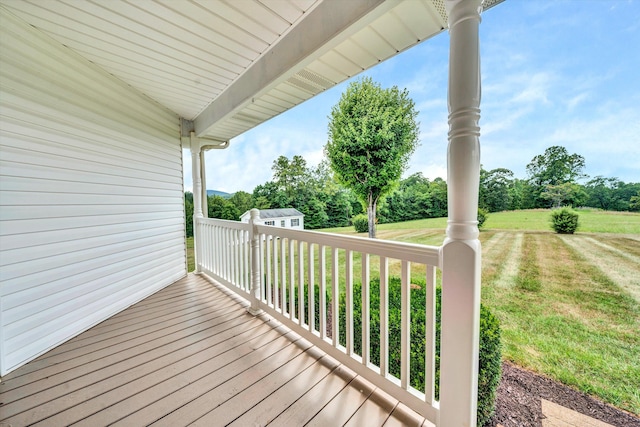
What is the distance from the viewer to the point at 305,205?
690 cm

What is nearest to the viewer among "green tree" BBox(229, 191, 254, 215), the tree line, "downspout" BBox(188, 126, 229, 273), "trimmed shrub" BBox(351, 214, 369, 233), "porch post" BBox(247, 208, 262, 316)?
the tree line

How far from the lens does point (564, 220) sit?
6.48 ft

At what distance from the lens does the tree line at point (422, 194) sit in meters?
1.81

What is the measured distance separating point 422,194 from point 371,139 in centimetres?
194

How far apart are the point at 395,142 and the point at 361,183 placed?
130cm

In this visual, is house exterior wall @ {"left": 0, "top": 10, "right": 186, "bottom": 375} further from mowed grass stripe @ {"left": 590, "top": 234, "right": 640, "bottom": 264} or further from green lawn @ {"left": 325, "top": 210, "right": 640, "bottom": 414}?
mowed grass stripe @ {"left": 590, "top": 234, "right": 640, "bottom": 264}

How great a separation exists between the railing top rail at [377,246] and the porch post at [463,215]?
12cm

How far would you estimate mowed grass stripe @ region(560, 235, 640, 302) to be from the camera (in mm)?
1584

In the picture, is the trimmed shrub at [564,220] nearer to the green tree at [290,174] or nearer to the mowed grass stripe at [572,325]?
the mowed grass stripe at [572,325]

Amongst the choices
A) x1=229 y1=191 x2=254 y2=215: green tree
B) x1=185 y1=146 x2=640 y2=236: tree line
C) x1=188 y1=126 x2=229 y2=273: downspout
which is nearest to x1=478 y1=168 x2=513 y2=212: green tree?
x1=185 y1=146 x2=640 y2=236: tree line

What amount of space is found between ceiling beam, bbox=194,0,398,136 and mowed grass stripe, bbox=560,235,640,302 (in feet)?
7.24

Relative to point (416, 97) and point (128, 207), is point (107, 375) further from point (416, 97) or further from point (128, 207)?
point (416, 97)

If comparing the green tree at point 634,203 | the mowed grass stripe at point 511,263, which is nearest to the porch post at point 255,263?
the mowed grass stripe at point 511,263

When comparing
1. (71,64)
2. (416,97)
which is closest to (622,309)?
(71,64)
